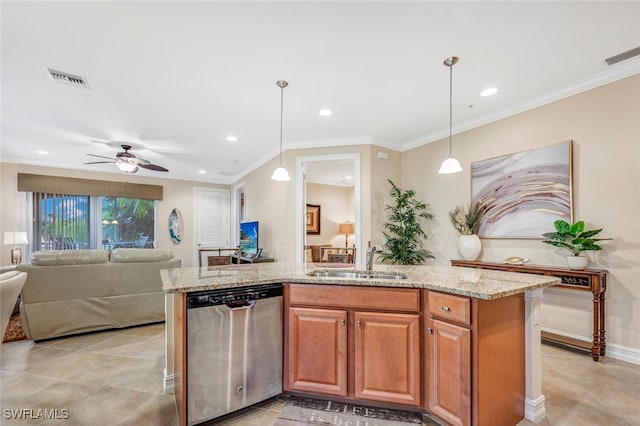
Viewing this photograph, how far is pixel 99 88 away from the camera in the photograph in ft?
9.61

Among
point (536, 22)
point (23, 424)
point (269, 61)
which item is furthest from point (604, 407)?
point (23, 424)

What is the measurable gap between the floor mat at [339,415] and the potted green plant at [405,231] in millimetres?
2482

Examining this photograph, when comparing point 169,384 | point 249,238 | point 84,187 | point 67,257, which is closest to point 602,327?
point 169,384

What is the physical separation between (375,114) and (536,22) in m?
1.83

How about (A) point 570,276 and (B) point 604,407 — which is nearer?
(B) point 604,407

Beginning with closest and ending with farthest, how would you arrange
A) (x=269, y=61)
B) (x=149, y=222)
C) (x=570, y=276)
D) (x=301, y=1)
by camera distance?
(x=301, y=1), (x=269, y=61), (x=570, y=276), (x=149, y=222)

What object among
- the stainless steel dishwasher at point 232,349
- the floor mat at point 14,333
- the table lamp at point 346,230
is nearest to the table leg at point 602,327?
the stainless steel dishwasher at point 232,349

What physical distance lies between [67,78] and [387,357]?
3.71 m

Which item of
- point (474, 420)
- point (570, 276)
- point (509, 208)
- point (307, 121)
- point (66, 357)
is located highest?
point (307, 121)

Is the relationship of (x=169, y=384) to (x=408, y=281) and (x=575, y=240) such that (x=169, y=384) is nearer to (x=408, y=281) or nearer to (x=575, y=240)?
(x=408, y=281)

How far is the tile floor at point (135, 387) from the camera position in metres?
1.90

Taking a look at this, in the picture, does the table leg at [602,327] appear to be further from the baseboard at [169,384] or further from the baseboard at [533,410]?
the baseboard at [169,384]

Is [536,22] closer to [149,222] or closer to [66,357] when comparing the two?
[66,357]

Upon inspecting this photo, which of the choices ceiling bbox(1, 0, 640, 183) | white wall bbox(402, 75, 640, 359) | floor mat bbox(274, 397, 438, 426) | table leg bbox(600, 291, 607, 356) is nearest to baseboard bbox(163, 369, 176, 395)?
floor mat bbox(274, 397, 438, 426)
